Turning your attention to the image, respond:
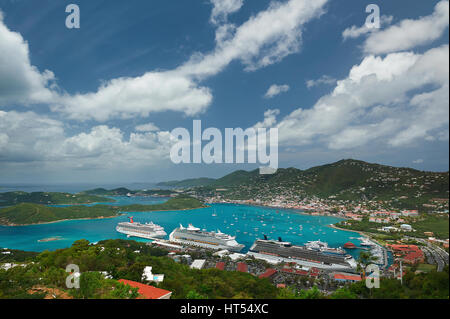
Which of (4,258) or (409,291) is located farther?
(4,258)

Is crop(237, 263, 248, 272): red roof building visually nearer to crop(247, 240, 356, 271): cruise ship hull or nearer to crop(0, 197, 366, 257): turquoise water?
crop(247, 240, 356, 271): cruise ship hull

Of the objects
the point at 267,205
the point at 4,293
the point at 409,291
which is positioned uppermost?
the point at 409,291

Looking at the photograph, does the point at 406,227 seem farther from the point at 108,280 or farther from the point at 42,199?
the point at 42,199

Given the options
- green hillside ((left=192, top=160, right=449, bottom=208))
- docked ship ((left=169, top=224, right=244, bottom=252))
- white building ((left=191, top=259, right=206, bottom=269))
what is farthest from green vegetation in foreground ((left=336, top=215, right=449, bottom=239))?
white building ((left=191, top=259, right=206, bottom=269))

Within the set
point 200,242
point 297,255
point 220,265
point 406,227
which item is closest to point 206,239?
point 200,242

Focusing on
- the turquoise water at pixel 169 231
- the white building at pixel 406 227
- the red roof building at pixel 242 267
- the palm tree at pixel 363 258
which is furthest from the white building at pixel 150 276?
the white building at pixel 406 227
